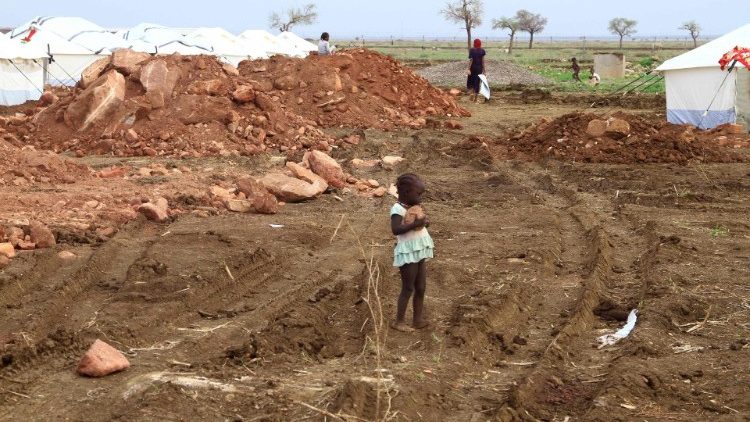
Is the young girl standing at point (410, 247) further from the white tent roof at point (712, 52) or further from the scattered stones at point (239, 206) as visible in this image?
the white tent roof at point (712, 52)

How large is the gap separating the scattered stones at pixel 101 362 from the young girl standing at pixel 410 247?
1956 mm

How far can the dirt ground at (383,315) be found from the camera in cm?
545

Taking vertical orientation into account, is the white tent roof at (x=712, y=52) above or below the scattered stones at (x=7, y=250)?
above

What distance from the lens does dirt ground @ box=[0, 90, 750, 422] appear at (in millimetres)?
5445

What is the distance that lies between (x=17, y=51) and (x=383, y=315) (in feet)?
76.2

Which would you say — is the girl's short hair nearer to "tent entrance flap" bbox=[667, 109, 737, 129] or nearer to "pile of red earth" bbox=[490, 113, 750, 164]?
"pile of red earth" bbox=[490, 113, 750, 164]

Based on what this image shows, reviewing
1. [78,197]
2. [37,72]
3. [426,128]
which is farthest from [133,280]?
[37,72]

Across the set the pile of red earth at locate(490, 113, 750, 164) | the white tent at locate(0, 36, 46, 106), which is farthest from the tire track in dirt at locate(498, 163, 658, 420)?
the white tent at locate(0, 36, 46, 106)

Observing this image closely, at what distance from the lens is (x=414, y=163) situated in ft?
55.1

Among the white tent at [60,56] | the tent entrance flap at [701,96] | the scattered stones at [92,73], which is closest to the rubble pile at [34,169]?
the scattered stones at [92,73]

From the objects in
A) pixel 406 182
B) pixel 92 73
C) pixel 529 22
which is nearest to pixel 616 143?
pixel 92 73

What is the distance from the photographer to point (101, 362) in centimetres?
584

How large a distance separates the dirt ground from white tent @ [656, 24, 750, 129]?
26.2 ft

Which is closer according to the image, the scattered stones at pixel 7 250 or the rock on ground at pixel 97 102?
the scattered stones at pixel 7 250
